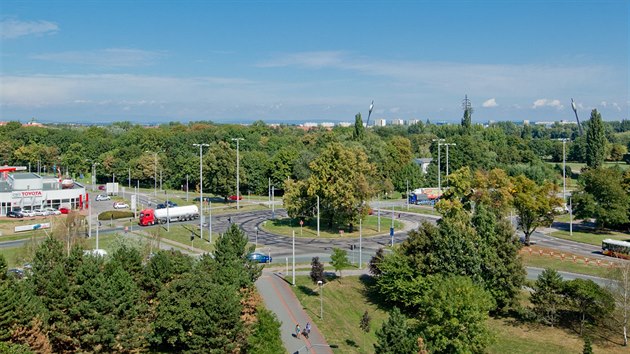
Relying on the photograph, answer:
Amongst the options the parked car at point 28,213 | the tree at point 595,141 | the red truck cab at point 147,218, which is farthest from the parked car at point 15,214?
the tree at point 595,141

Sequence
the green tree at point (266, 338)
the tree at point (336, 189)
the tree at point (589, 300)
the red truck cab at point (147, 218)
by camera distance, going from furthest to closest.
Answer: the red truck cab at point (147, 218) → the tree at point (336, 189) → the tree at point (589, 300) → the green tree at point (266, 338)

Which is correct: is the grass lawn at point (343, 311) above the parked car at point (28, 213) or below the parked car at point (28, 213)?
below

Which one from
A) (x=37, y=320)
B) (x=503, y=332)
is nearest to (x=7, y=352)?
(x=37, y=320)

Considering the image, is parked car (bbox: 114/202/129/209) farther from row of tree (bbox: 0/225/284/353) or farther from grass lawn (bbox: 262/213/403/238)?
row of tree (bbox: 0/225/284/353)

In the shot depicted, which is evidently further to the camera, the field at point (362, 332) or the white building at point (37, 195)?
the white building at point (37, 195)

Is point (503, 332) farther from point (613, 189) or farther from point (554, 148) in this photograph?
point (554, 148)

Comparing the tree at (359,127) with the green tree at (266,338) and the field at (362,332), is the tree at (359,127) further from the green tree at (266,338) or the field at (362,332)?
the green tree at (266,338)

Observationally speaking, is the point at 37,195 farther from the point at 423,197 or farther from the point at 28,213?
the point at 423,197
